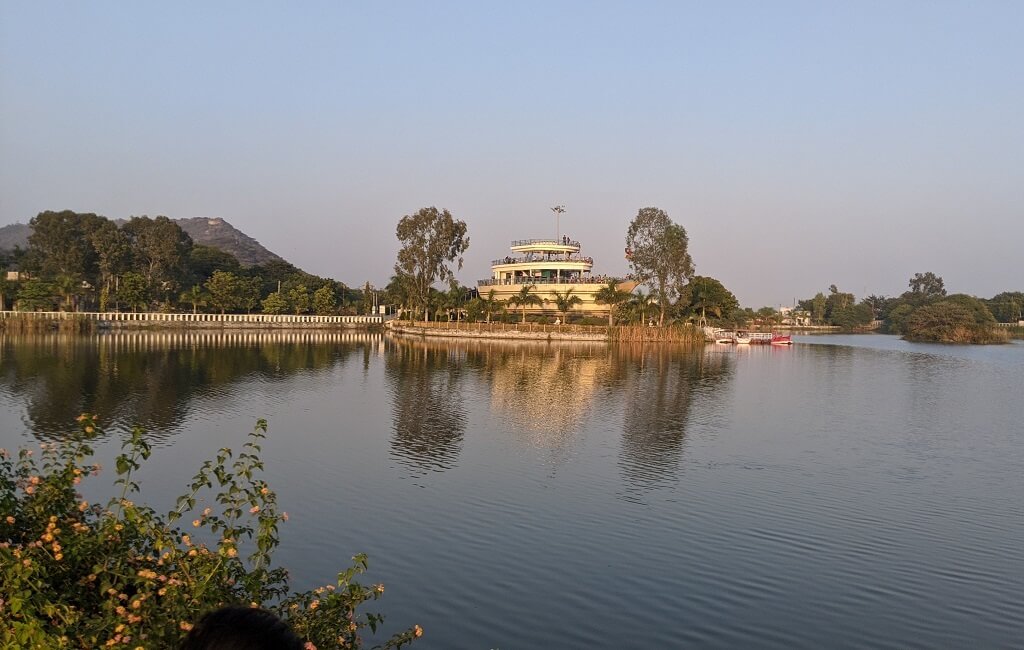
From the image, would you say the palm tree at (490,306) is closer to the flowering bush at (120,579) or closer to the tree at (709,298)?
the tree at (709,298)

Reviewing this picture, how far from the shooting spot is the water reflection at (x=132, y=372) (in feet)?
85.9

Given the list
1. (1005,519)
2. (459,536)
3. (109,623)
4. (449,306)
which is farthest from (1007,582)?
(449,306)

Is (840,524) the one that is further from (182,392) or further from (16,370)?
(16,370)

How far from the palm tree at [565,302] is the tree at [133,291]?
171 feet

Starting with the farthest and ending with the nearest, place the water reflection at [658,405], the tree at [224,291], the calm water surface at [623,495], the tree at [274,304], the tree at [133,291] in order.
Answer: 1. the tree at [274,304]
2. the tree at [224,291]
3. the tree at [133,291]
4. the water reflection at [658,405]
5. the calm water surface at [623,495]

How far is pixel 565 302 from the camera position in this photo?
87312 mm

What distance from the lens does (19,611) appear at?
14.2 ft

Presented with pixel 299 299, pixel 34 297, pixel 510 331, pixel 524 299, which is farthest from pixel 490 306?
pixel 34 297

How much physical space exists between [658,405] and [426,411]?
32.4ft

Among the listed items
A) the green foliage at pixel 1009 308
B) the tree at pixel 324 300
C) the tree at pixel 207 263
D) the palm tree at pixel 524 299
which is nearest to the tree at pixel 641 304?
the palm tree at pixel 524 299

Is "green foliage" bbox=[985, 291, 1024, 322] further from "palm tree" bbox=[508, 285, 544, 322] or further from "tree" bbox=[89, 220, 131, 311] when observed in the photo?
"tree" bbox=[89, 220, 131, 311]

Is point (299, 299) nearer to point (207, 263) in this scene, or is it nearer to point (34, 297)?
point (207, 263)

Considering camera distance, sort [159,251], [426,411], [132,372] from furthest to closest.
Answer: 1. [159,251]
2. [132,372]
3. [426,411]

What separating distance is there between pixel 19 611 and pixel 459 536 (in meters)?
10.00
